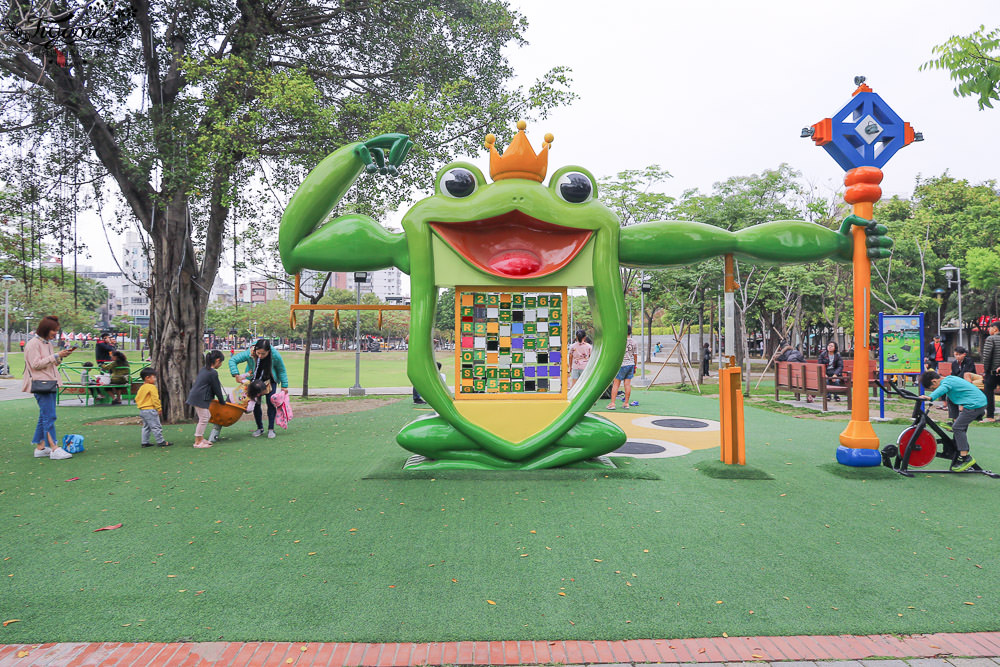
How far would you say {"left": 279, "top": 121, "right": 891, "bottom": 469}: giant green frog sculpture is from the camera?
6.55 metres

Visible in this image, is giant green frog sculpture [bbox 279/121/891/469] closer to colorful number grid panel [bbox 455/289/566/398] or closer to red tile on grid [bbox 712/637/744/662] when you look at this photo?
colorful number grid panel [bbox 455/289/566/398]

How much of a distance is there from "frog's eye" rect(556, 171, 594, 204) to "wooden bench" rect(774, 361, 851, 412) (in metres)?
8.66

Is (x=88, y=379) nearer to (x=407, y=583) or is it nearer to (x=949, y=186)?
(x=407, y=583)

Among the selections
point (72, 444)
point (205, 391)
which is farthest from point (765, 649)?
point (72, 444)

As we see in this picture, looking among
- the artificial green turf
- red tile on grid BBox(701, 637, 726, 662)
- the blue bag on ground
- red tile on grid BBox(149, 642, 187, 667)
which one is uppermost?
the blue bag on ground

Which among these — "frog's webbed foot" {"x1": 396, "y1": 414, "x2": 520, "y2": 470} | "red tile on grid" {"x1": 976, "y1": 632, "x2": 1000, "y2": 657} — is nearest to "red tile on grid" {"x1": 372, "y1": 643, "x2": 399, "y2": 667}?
"red tile on grid" {"x1": 976, "y1": 632, "x2": 1000, "y2": 657}

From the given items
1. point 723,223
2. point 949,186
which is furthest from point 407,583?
point 949,186

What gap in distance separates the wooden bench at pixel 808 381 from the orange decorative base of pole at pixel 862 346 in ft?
19.8

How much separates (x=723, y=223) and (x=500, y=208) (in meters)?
14.9

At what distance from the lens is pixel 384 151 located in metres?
6.58

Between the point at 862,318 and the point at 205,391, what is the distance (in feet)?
29.1

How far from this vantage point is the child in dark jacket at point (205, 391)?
327 inches

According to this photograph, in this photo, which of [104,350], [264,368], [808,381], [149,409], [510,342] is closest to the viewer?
[510,342]

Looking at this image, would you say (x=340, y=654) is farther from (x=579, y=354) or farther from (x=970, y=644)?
(x=579, y=354)
